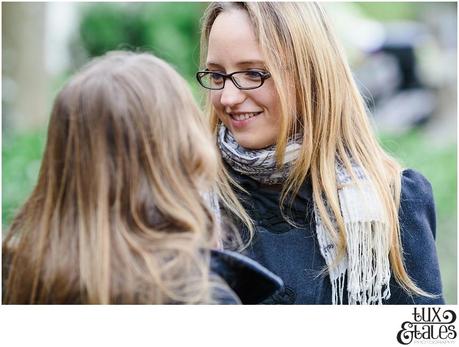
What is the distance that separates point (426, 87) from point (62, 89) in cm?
1067

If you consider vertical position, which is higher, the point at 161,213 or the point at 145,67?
the point at 145,67

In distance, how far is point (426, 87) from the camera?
A: 12.3 meters

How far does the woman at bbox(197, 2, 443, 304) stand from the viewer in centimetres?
274

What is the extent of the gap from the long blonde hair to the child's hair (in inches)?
21.6

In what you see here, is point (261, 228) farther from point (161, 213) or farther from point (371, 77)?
point (371, 77)

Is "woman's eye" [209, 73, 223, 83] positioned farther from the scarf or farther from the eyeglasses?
the scarf

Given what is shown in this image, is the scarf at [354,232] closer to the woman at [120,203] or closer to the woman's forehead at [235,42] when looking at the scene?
the woman's forehead at [235,42]

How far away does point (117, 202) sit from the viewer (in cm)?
224

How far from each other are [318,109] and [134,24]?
929 centimetres

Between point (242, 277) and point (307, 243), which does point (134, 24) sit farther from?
point (242, 277)

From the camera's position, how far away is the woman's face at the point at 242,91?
2723 mm
